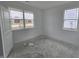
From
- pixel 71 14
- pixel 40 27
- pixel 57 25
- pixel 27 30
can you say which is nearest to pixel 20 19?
pixel 27 30

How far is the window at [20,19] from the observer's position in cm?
383

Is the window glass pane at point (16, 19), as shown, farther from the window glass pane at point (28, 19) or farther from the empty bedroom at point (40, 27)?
the window glass pane at point (28, 19)

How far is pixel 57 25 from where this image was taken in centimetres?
493

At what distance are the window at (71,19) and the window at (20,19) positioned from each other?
1993mm

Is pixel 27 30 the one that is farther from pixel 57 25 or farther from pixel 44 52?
pixel 44 52

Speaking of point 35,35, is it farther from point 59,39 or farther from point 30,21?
point 59,39

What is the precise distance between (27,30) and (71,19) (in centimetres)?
244

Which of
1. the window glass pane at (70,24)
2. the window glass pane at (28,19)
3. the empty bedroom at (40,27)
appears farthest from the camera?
the window glass pane at (28,19)

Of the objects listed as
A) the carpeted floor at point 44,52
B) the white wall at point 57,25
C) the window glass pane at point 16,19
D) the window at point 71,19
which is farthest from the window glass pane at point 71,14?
the window glass pane at point 16,19

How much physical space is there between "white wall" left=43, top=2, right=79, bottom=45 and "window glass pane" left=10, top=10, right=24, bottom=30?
2.06 m

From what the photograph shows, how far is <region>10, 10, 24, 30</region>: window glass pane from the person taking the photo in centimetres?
381

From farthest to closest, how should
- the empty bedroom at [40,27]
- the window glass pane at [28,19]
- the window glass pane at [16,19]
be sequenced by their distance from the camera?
1. the window glass pane at [28,19]
2. the window glass pane at [16,19]
3. the empty bedroom at [40,27]

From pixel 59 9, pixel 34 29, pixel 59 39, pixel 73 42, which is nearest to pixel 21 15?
pixel 34 29

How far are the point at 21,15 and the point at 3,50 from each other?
7.25ft
